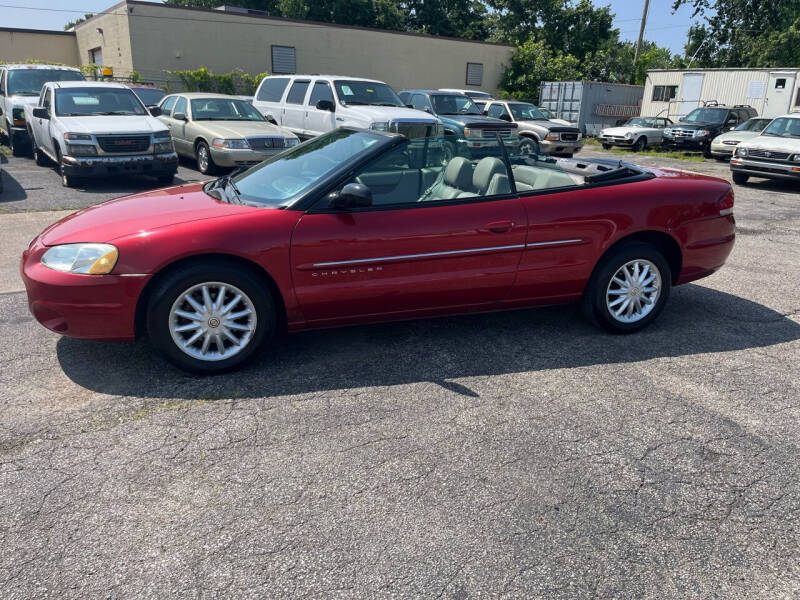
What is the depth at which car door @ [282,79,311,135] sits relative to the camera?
46.5ft

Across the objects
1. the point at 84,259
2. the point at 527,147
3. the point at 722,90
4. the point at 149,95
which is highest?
the point at 722,90

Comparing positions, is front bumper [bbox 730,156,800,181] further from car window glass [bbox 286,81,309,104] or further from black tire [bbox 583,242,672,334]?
black tire [bbox 583,242,672,334]

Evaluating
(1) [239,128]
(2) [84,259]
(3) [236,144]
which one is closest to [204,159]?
(1) [239,128]

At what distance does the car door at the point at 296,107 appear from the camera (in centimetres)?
1416

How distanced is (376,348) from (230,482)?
5.64 ft

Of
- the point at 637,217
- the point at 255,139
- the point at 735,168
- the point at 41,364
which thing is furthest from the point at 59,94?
the point at 735,168

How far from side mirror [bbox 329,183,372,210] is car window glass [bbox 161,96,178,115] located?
11.7 m

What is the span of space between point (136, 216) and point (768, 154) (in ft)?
45.0

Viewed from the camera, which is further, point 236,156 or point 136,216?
point 236,156

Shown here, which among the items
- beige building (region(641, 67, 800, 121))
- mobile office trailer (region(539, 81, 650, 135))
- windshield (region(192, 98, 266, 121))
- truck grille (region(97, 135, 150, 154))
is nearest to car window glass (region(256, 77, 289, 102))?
windshield (region(192, 98, 266, 121))

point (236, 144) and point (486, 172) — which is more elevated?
point (486, 172)

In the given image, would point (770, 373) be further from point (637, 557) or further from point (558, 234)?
point (637, 557)

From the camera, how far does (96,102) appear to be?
11.5 meters

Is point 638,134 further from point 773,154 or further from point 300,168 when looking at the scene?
point 300,168
